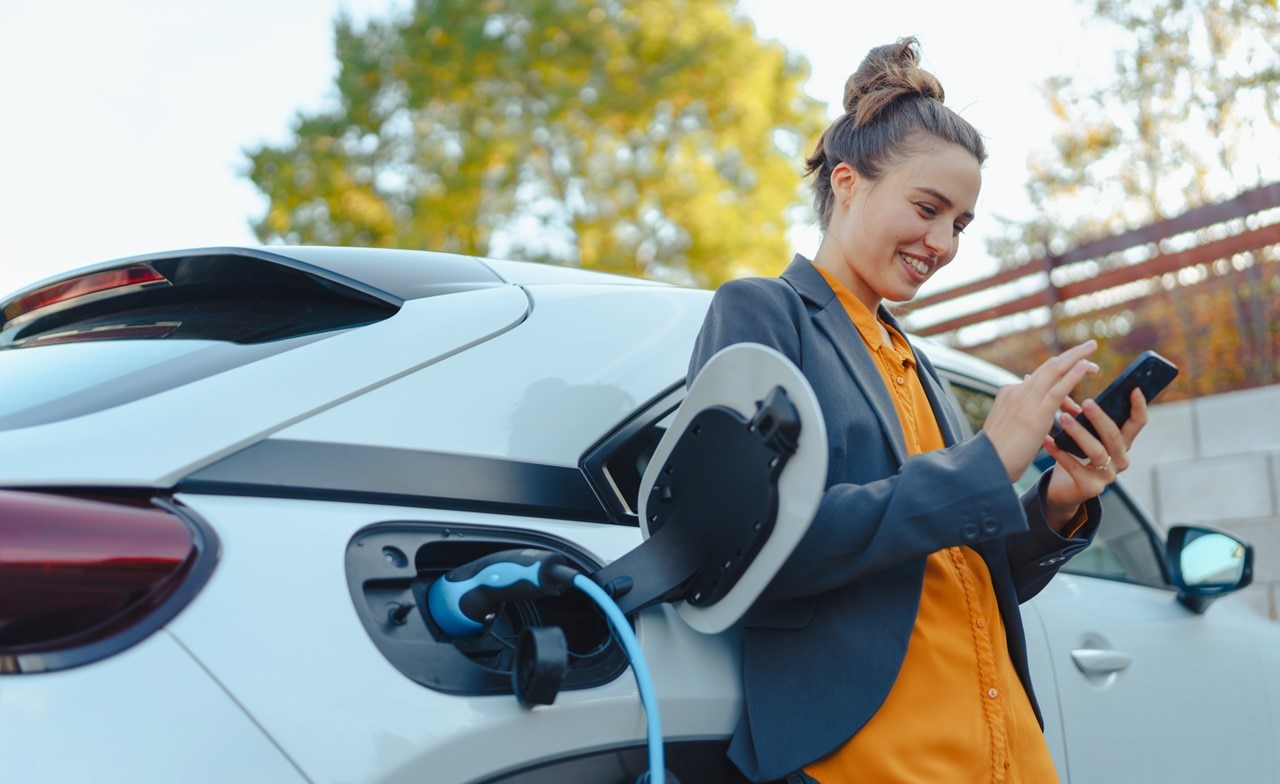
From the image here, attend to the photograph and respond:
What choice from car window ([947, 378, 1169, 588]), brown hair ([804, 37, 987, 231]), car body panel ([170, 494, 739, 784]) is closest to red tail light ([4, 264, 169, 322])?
car body panel ([170, 494, 739, 784])

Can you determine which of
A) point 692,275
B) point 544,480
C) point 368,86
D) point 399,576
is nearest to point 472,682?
point 399,576

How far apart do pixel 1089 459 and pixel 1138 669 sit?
1.08 metres

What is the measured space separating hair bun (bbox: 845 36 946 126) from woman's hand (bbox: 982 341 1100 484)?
1.98 ft

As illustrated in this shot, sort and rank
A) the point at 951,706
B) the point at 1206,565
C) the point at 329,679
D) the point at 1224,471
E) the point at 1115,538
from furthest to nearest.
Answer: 1. the point at 1224,471
2. the point at 1115,538
3. the point at 1206,565
4. the point at 951,706
5. the point at 329,679

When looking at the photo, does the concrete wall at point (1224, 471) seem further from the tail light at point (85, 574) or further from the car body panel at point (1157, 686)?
the tail light at point (85, 574)

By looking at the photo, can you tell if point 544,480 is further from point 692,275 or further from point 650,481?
point 692,275

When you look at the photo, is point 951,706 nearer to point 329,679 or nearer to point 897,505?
point 897,505

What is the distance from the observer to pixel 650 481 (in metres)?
1.51

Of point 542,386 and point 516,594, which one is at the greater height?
point 542,386

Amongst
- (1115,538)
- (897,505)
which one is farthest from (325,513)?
(1115,538)

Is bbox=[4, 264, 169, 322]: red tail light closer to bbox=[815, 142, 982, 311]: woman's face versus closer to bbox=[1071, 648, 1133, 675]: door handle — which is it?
bbox=[815, 142, 982, 311]: woman's face

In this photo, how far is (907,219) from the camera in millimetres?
1826

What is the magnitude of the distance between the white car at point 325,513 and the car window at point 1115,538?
1.08 m

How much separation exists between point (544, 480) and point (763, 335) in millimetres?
377
